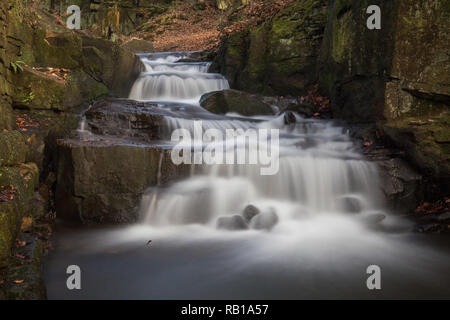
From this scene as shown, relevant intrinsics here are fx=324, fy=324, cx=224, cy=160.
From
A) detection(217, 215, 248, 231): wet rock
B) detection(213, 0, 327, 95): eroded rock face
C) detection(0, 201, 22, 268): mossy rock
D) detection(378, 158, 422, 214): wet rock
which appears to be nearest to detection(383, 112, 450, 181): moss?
detection(378, 158, 422, 214): wet rock

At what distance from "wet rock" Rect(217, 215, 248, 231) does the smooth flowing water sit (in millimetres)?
89

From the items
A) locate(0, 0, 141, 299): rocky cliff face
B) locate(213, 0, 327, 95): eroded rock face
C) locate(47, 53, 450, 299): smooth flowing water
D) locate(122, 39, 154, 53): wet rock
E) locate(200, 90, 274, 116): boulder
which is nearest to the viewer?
locate(0, 0, 141, 299): rocky cliff face

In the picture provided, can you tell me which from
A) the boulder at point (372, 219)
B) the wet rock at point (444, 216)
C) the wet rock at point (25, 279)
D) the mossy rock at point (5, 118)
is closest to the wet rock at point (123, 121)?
the mossy rock at point (5, 118)

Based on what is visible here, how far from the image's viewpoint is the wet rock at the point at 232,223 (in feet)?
15.8

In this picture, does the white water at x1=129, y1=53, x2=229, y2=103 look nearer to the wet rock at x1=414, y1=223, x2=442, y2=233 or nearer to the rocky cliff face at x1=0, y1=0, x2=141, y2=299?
the rocky cliff face at x1=0, y1=0, x2=141, y2=299

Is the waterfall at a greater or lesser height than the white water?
lesser

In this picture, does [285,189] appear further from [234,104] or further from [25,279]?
[25,279]

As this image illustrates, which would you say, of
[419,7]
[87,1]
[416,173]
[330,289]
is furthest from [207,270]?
[87,1]

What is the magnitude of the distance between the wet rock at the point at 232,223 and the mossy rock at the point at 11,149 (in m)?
2.86

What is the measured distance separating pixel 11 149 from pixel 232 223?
3.06 metres

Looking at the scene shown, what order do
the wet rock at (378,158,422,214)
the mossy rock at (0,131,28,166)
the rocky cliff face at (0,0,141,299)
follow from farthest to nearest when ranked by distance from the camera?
1. the wet rock at (378,158,422,214)
2. the mossy rock at (0,131,28,166)
3. the rocky cliff face at (0,0,141,299)

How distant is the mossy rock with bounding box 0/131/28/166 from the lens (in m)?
3.71

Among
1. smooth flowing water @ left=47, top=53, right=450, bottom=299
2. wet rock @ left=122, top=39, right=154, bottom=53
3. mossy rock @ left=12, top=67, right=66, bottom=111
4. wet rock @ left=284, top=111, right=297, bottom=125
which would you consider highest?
wet rock @ left=122, top=39, right=154, bottom=53
